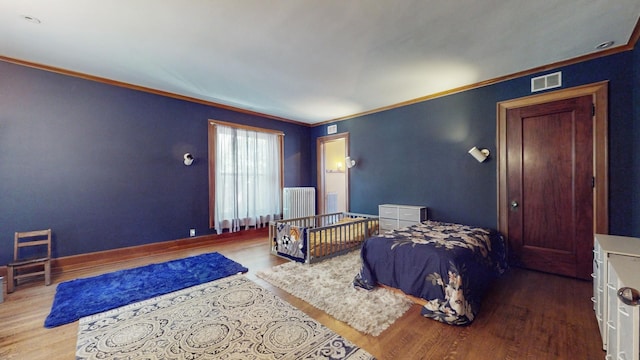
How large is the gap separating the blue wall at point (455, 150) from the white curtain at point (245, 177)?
178 centimetres

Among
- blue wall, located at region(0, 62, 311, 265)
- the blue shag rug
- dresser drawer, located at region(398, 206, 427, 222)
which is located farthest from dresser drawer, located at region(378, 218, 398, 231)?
blue wall, located at region(0, 62, 311, 265)

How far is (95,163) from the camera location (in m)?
3.64

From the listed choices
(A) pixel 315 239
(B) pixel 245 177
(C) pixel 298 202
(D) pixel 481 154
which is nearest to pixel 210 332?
(A) pixel 315 239

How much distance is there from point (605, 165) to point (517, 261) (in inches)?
59.3

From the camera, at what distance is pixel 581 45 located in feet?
8.71

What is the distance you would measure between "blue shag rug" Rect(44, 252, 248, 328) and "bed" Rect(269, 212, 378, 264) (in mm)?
686

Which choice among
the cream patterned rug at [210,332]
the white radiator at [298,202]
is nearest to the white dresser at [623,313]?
the cream patterned rug at [210,332]

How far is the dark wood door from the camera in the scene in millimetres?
2914

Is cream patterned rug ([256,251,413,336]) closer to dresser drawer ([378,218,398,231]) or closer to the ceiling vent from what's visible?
dresser drawer ([378,218,398,231])

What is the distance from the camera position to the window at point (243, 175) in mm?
4781

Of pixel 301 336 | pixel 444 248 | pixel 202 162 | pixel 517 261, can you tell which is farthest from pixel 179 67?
pixel 517 261

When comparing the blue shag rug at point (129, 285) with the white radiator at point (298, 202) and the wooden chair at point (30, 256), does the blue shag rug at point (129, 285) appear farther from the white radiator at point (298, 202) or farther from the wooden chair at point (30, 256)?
the white radiator at point (298, 202)

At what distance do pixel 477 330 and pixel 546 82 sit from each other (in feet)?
10.4

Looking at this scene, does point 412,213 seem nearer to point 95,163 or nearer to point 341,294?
point 341,294
